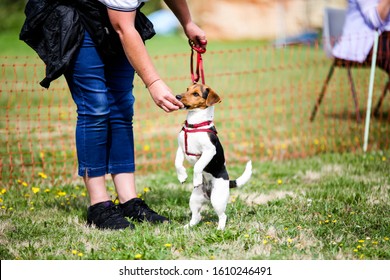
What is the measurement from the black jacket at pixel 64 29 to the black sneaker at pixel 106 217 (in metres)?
0.75

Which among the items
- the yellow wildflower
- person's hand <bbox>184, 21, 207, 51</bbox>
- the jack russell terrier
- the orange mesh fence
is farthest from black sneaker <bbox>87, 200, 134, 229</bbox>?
the yellow wildflower

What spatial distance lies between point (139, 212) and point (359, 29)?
3541 millimetres

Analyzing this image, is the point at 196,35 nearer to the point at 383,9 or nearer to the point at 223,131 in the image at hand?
the point at 383,9

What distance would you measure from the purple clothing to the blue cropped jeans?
3.13m

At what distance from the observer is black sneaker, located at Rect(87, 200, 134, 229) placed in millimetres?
3072

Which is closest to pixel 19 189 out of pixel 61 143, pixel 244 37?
pixel 61 143

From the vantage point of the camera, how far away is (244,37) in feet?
64.2

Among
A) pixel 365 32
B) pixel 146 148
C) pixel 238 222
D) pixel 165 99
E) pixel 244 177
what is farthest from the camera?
pixel 365 32

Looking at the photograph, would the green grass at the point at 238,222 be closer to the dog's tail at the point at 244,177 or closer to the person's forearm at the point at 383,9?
the dog's tail at the point at 244,177

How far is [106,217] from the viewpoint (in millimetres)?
3113

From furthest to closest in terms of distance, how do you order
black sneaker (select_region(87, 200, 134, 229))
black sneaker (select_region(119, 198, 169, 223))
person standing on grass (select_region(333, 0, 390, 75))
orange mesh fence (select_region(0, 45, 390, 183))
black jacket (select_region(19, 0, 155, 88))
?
person standing on grass (select_region(333, 0, 390, 75)) → orange mesh fence (select_region(0, 45, 390, 183)) → black sneaker (select_region(119, 198, 169, 223)) → black sneaker (select_region(87, 200, 134, 229)) → black jacket (select_region(19, 0, 155, 88))

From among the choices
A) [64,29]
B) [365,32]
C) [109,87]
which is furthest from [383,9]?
[64,29]

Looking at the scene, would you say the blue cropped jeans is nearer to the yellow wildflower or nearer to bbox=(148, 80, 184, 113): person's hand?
bbox=(148, 80, 184, 113): person's hand

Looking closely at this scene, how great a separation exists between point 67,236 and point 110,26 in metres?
1.14
